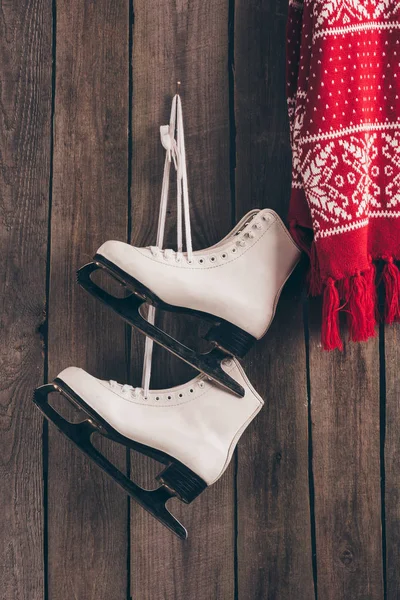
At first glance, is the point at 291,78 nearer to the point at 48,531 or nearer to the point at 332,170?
the point at 332,170

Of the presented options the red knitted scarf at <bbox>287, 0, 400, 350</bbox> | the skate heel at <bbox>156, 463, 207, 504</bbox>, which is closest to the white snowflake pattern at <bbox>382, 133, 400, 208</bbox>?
the red knitted scarf at <bbox>287, 0, 400, 350</bbox>

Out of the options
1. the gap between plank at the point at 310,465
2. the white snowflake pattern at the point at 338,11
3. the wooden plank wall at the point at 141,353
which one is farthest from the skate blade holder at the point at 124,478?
the white snowflake pattern at the point at 338,11

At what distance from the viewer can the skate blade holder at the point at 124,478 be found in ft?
2.89

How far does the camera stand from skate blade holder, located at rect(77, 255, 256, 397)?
2.89ft

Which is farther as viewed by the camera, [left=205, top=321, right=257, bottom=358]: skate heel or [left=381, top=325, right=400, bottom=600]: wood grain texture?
[left=381, top=325, right=400, bottom=600]: wood grain texture

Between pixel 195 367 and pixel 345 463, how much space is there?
332 millimetres

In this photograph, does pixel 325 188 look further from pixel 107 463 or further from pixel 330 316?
pixel 107 463

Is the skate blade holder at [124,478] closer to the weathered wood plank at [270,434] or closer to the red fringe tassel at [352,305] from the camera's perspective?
the weathered wood plank at [270,434]

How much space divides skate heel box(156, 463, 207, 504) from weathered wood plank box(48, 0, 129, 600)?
0.49ft

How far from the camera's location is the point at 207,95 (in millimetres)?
1003

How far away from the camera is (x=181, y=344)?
88 centimetres

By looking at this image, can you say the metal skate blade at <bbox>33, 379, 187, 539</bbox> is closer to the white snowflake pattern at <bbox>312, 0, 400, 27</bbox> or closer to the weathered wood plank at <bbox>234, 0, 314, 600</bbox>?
the weathered wood plank at <bbox>234, 0, 314, 600</bbox>

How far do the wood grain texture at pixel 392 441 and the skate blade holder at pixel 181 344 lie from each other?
27cm

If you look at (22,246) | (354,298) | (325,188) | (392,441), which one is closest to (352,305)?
(354,298)
